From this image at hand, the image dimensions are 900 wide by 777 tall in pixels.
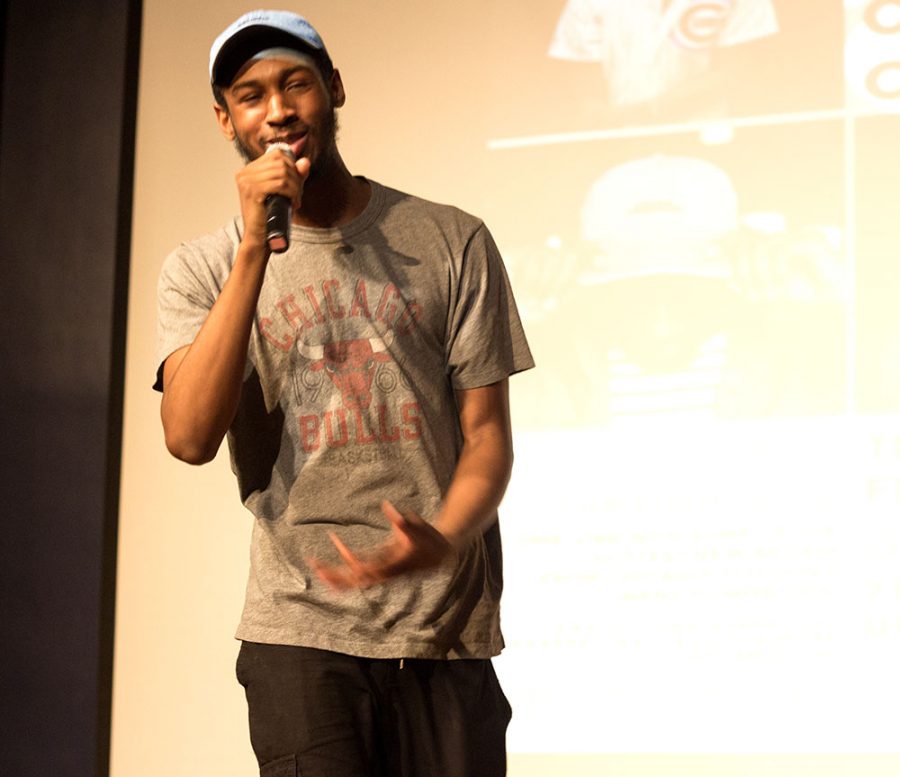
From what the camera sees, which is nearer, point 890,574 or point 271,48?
point 271,48

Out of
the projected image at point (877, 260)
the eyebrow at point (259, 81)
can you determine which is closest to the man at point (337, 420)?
the eyebrow at point (259, 81)

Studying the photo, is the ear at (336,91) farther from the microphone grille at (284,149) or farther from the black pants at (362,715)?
the black pants at (362,715)

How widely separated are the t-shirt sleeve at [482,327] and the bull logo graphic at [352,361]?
10 centimetres

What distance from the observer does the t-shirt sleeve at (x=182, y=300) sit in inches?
62.4

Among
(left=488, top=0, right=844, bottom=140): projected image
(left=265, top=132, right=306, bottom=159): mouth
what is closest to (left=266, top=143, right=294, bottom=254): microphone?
(left=265, top=132, right=306, bottom=159): mouth

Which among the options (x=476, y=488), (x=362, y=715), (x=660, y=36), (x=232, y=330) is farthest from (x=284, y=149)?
(x=660, y=36)

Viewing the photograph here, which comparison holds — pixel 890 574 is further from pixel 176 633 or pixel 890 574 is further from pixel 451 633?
pixel 176 633

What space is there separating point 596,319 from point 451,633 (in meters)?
1.42

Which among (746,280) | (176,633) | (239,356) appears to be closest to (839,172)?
(746,280)

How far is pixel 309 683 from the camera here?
4.83 ft

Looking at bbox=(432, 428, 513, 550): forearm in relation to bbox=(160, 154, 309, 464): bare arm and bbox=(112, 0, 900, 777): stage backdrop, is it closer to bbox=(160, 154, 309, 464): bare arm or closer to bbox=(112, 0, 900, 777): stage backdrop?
bbox=(160, 154, 309, 464): bare arm

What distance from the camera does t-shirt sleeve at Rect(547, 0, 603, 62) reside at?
2.89m

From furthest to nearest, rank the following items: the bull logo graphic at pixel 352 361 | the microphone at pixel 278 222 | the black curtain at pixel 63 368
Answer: the black curtain at pixel 63 368 < the bull logo graphic at pixel 352 361 < the microphone at pixel 278 222

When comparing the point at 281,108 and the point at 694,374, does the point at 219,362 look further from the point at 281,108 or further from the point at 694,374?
A: the point at 694,374
